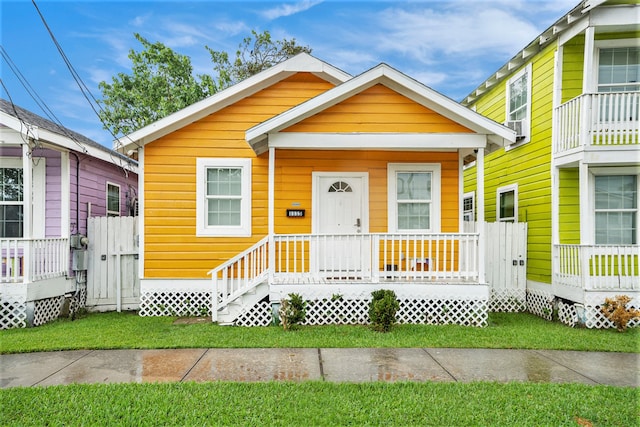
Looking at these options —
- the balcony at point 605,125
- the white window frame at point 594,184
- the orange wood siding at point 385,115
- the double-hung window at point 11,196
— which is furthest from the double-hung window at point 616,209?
the double-hung window at point 11,196

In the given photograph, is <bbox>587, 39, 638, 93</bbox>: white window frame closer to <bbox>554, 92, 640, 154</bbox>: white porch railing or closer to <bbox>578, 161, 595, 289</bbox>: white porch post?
<bbox>554, 92, 640, 154</bbox>: white porch railing

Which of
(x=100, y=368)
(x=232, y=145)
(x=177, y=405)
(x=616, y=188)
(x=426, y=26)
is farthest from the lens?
(x=426, y=26)

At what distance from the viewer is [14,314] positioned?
7277 millimetres

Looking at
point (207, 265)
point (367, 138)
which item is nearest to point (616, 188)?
point (367, 138)

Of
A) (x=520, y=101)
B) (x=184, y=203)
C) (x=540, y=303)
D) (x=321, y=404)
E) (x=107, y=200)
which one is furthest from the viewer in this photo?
(x=520, y=101)

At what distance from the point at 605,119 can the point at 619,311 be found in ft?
12.3

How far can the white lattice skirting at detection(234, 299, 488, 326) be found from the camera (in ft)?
23.9

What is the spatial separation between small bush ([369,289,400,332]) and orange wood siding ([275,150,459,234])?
2.06 m

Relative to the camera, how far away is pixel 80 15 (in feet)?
43.6

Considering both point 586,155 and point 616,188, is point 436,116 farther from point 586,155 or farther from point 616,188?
point 616,188

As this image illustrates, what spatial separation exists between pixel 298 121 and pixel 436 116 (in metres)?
2.67

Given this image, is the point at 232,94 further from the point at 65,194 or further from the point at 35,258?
the point at 35,258

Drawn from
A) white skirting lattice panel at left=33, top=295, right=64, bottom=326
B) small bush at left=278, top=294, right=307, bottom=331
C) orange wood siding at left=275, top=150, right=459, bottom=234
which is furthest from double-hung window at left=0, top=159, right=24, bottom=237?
small bush at left=278, top=294, right=307, bottom=331

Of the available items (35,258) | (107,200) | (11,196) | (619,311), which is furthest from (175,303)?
(619,311)
